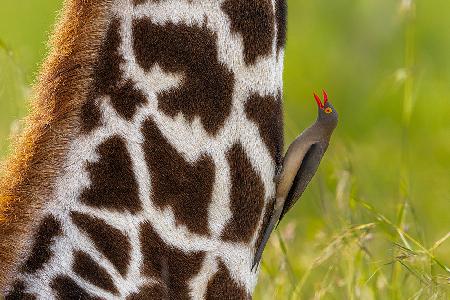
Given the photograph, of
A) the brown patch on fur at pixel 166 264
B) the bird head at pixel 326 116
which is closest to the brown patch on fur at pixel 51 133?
the brown patch on fur at pixel 166 264

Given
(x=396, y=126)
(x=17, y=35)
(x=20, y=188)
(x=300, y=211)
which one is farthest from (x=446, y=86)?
(x=20, y=188)

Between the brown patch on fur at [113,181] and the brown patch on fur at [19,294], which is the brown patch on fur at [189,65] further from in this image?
the brown patch on fur at [19,294]

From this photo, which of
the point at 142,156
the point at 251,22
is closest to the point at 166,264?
the point at 142,156

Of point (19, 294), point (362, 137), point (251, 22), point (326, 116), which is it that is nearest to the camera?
point (19, 294)

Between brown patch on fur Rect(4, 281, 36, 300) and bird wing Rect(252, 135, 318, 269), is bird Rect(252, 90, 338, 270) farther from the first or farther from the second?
brown patch on fur Rect(4, 281, 36, 300)

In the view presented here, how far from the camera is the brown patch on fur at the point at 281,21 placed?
298 centimetres

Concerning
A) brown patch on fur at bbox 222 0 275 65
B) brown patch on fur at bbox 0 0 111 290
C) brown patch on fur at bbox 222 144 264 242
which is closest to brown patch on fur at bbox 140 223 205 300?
brown patch on fur at bbox 222 144 264 242

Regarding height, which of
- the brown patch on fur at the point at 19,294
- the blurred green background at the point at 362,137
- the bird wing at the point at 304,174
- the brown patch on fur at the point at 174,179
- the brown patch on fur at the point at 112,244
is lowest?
the blurred green background at the point at 362,137

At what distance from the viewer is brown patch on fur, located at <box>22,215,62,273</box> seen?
9.21 feet

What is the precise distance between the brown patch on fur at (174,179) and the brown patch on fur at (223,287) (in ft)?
0.41

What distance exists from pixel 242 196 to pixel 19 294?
1.68 feet

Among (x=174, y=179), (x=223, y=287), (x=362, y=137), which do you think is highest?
(x=174, y=179)

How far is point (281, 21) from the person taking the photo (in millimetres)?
2994

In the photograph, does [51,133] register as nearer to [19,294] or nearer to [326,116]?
[19,294]
